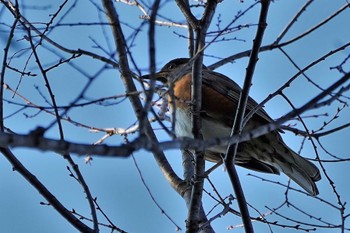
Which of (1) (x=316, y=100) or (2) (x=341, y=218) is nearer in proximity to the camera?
(1) (x=316, y=100)

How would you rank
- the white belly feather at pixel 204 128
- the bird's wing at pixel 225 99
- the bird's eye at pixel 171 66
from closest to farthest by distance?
the white belly feather at pixel 204 128
the bird's wing at pixel 225 99
the bird's eye at pixel 171 66

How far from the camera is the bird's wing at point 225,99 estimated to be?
5816 millimetres

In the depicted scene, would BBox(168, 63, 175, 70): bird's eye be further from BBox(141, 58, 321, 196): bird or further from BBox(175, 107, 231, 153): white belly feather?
BBox(175, 107, 231, 153): white belly feather

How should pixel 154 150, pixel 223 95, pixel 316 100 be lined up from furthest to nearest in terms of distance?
pixel 223 95, pixel 316 100, pixel 154 150

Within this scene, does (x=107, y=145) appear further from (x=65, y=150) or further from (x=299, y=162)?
(x=299, y=162)

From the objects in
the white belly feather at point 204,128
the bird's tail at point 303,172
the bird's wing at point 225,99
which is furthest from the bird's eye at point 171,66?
the bird's tail at point 303,172

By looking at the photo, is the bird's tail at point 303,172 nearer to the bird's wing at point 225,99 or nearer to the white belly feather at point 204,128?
the bird's wing at point 225,99

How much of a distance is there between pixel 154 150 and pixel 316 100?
3.12ft

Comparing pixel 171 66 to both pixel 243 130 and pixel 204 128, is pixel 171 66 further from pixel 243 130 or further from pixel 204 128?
pixel 243 130

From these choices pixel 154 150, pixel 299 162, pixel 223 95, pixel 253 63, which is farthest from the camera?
pixel 223 95

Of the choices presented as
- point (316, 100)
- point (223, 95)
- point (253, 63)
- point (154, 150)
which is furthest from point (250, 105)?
point (154, 150)

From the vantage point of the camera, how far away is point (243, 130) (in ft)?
18.5

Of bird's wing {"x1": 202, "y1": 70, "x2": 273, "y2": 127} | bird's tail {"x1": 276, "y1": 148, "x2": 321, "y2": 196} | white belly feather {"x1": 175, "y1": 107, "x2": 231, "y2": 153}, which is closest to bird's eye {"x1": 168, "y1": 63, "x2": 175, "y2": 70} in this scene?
bird's wing {"x1": 202, "y1": 70, "x2": 273, "y2": 127}

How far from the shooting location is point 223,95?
595 centimetres
